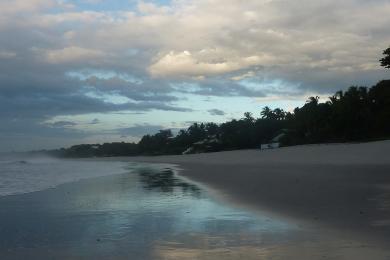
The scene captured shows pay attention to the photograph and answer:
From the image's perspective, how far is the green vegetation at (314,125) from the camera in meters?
51.7

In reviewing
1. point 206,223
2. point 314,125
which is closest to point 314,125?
point 314,125

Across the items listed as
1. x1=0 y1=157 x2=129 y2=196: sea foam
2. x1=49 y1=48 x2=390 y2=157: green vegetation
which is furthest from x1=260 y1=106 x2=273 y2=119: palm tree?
x1=0 y1=157 x2=129 y2=196: sea foam

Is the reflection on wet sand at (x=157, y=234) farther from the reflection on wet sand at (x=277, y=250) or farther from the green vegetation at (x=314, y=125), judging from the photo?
the green vegetation at (x=314, y=125)

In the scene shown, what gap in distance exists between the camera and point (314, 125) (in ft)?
210

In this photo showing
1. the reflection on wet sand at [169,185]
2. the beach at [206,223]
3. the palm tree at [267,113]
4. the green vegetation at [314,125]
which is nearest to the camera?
the beach at [206,223]

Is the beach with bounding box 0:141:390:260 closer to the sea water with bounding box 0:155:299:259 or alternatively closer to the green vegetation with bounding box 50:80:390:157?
the sea water with bounding box 0:155:299:259

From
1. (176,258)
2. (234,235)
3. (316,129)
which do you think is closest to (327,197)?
(234,235)

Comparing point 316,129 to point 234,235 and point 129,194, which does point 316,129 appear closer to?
point 129,194

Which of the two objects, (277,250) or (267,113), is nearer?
(277,250)

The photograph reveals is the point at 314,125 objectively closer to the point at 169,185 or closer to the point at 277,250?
the point at 169,185

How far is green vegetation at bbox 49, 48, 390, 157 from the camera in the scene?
51.7 metres

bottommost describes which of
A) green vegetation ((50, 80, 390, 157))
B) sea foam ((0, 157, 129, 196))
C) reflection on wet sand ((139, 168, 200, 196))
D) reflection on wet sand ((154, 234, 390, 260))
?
reflection on wet sand ((154, 234, 390, 260))

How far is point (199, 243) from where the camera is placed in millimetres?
8977

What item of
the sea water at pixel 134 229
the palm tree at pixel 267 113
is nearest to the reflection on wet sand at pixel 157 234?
the sea water at pixel 134 229
